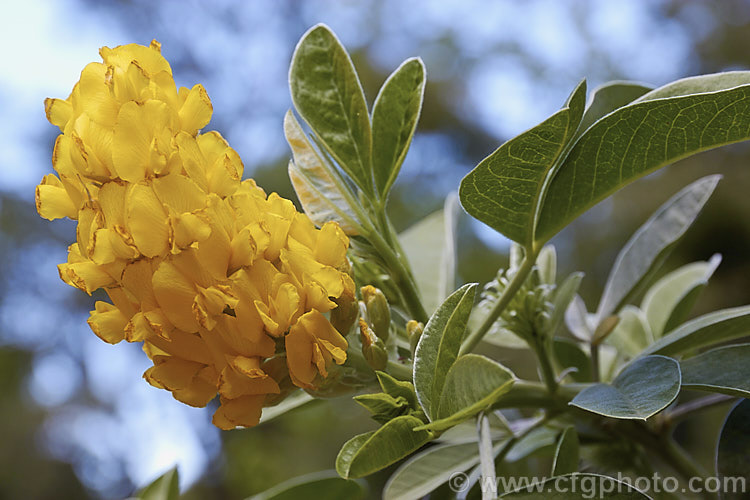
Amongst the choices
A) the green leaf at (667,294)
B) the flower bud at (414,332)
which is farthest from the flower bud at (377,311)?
the green leaf at (667,294)

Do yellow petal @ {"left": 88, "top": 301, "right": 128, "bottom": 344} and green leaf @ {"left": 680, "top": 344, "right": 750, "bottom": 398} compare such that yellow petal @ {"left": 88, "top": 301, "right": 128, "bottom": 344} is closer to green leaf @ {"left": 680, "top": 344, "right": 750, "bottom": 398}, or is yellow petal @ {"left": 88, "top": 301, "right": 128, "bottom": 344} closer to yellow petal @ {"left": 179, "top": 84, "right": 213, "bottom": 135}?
yellow petal @ {"left": 179, "top": 84, "right": 213, "bottom": 135}

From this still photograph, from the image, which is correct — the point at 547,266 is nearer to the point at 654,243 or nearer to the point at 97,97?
the point at 654,243

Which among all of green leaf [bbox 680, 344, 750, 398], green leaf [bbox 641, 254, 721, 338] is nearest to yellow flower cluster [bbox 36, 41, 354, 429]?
green leaf [bbox 680, 344, 750, 398]

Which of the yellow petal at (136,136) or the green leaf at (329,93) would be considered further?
the green leaf at (329,93)

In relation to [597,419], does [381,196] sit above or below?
above

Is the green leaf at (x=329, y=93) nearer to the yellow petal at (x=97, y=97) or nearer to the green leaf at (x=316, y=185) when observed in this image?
the green leaf at (x=316, y=185)

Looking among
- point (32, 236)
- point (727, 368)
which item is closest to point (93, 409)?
point (32, 236)

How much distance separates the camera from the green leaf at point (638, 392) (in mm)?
277

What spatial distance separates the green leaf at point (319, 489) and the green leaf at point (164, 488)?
0.07 metres

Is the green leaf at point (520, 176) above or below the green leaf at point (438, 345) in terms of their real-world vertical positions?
above

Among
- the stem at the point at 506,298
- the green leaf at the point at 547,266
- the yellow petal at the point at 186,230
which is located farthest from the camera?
the green leaf at the point at 547,266

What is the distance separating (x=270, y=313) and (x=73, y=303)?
128 inches

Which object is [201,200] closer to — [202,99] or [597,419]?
[202,99]

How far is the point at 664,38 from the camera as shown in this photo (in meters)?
2.46
